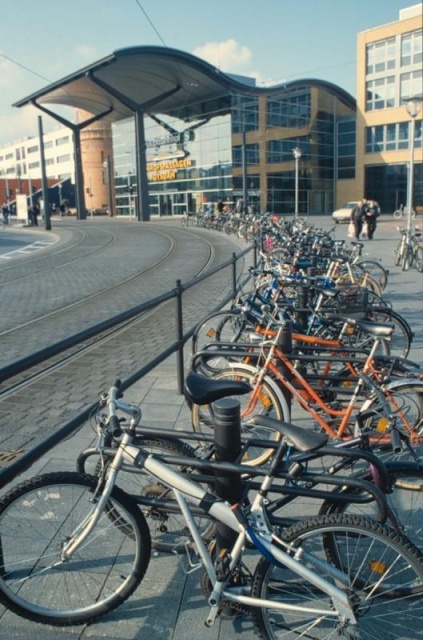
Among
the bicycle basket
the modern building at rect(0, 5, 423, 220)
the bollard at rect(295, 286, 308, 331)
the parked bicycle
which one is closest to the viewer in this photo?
the bicycle basket

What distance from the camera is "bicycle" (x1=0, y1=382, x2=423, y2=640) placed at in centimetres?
211

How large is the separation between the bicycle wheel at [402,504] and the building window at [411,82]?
49.8m

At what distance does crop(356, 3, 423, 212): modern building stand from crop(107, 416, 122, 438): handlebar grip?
49544 millimetres

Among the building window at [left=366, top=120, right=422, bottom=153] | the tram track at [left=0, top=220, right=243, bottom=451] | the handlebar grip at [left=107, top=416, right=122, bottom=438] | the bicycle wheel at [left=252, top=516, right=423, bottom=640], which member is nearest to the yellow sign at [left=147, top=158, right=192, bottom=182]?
the building window at [left=366, top=120, right=422, bottom=153]

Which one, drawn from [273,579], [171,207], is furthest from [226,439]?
[171,207]

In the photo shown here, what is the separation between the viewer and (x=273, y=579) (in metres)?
2.24

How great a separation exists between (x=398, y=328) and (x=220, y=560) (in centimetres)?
475

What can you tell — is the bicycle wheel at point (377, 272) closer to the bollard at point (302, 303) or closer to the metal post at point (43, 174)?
the bollard at point (302, 303)

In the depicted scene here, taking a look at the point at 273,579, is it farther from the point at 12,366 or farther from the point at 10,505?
the point at 12,366

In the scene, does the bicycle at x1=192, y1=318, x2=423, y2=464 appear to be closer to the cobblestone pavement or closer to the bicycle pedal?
the bicycle pedal

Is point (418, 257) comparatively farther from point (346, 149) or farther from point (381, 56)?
point (346, 149)

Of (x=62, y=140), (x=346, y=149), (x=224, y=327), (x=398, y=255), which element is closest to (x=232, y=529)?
(x=224, y=327)

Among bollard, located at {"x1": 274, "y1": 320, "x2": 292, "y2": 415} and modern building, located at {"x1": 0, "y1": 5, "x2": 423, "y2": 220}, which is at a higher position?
modern building, located at {"x1": 0, "y1": 5, "x2": 423, "y2": 220}

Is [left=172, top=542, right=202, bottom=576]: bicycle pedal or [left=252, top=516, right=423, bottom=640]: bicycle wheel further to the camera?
[left=172, top=542, right=202, bottom=576]: bicycle pedal
